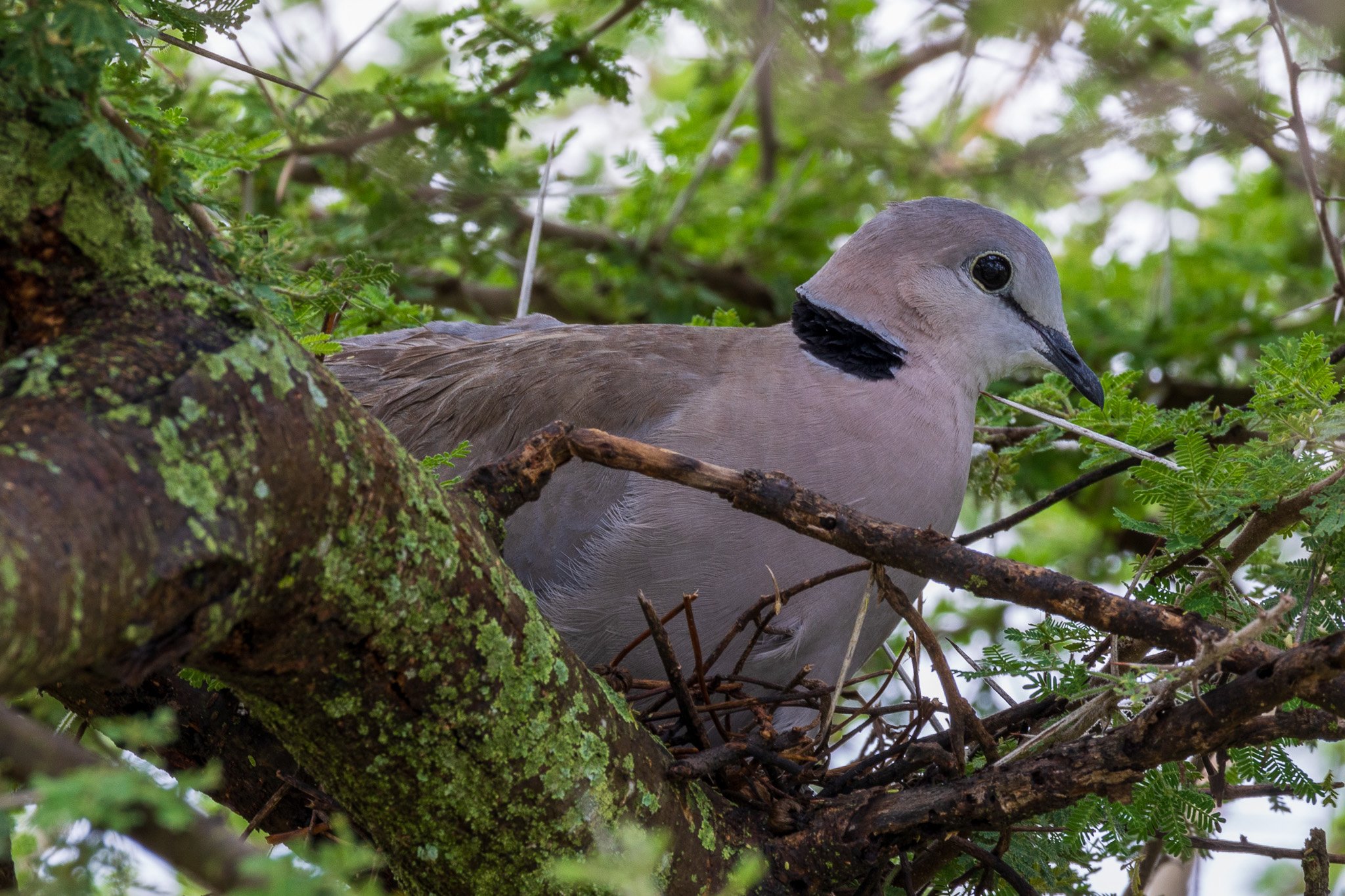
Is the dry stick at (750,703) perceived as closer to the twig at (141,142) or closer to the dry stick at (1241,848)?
the dry stick at (1241,848)

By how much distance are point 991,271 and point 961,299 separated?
106 millimetres

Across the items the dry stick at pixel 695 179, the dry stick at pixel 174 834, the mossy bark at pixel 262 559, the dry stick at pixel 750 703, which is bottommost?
the dry stick at pixel 174 834

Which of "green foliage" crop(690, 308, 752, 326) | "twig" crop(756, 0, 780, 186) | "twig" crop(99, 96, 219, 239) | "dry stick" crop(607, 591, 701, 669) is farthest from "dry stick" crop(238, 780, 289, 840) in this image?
"twig" crop(756, 0, 780, 186)

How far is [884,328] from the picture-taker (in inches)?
123

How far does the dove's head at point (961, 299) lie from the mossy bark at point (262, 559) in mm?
1470

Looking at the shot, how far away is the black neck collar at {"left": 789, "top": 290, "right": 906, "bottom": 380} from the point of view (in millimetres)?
2982

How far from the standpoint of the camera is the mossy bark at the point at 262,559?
127 centimetres

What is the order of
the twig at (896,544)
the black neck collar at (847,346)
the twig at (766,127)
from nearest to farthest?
the twig at (896,544)
the black neck collar at (847,346)
the twig at (766,127)

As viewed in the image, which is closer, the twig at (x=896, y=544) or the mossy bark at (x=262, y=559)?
the mossy bark at (x=262, y=559)

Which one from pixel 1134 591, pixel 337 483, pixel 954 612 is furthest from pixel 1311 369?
pixel 954 612

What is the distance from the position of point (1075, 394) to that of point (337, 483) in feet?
9.36

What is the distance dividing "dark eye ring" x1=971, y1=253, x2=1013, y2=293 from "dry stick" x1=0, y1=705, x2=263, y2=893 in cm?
248

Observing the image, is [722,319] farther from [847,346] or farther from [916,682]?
[916,682]

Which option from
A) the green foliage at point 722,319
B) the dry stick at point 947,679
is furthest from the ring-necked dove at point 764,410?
the dry stick at point 947,679
